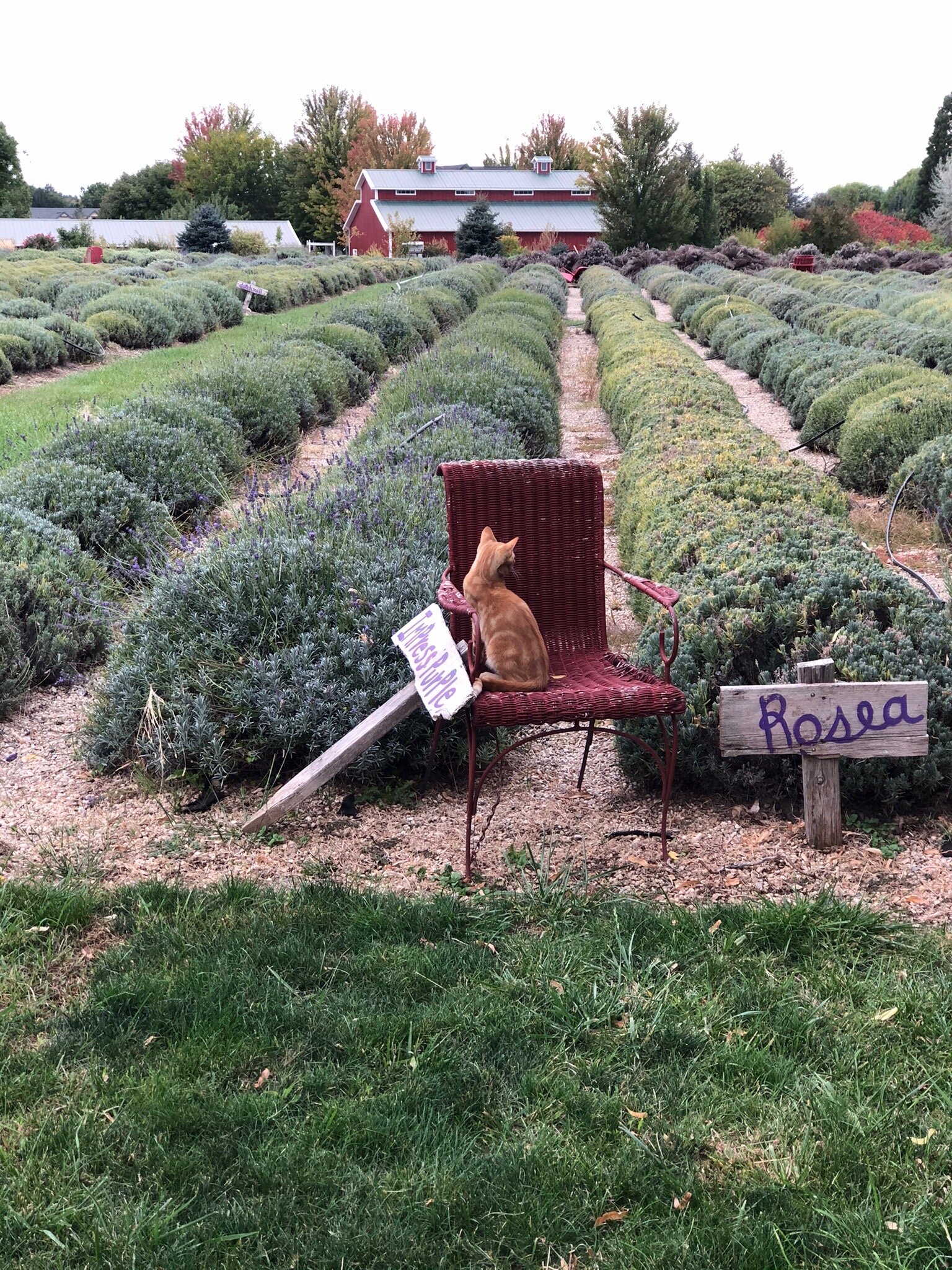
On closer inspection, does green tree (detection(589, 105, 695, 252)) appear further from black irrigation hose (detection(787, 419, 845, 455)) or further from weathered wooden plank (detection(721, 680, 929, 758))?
weathered wooden plank (detection(721, 680, 929, 758))

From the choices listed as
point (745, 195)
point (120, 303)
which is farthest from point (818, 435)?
point (745, 195)

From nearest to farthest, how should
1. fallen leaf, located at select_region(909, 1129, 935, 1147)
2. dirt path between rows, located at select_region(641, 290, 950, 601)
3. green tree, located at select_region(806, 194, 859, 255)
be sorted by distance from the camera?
fallen leaf, located at select_region(909, 1129, 935, 1147) → dirt path between rows, located at select_region(641, 290, 950, 601) → green tree, located at select_region(806, 194, 859, 255)

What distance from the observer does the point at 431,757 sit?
4.00 m

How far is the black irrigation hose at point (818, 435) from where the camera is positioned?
10.1 m

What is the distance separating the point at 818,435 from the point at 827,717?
7.50 meters

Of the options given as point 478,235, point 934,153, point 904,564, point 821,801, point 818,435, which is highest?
point 934,153

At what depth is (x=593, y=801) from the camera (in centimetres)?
409

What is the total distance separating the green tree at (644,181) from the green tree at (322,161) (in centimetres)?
2774

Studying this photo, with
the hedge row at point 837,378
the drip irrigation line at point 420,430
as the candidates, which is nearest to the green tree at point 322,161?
the hedge row at point 837,378

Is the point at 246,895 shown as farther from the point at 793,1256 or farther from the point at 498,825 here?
the point at 793,1256

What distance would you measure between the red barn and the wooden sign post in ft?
179

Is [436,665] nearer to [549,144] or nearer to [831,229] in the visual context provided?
[831,229]

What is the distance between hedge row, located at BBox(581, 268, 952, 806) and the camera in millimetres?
3768

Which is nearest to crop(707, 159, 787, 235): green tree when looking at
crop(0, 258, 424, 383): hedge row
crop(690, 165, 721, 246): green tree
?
crop(690, 165, 721, 246): green tree
